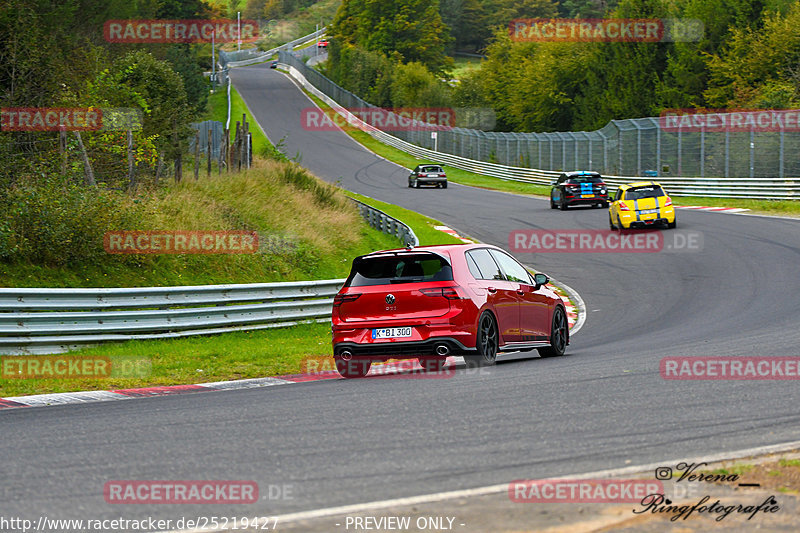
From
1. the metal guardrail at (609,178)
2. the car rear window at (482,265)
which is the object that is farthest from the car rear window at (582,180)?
the car rear window at (482,265)

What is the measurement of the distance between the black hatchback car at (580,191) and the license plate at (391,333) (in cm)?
2805

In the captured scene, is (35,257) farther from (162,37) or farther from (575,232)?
(162,37)

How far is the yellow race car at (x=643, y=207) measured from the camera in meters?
30.2

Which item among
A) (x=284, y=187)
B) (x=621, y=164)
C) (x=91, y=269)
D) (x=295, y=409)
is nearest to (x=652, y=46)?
(x=621, y=164)

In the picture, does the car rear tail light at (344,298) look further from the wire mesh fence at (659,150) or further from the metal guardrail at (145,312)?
the wire mesh fence at (659,150)

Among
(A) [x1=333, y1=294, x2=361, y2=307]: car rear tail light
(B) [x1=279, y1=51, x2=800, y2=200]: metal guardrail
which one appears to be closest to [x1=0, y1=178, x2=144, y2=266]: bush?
(A) [x1=333, y1=294, x2=361, y2=307]: car rear tail light

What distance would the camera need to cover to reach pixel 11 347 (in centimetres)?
1403

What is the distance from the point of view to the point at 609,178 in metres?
48.6

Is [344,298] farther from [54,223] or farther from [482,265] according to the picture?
[54,223]

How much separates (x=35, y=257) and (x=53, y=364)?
12.8ft

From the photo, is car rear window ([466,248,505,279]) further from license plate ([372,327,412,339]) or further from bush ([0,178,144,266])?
bush ([0,178,144,266])

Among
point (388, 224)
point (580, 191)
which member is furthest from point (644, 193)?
point (580, 191)

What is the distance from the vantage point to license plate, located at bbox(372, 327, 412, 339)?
37.9 ft

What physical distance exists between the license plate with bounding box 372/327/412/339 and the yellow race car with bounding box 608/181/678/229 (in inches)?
792
